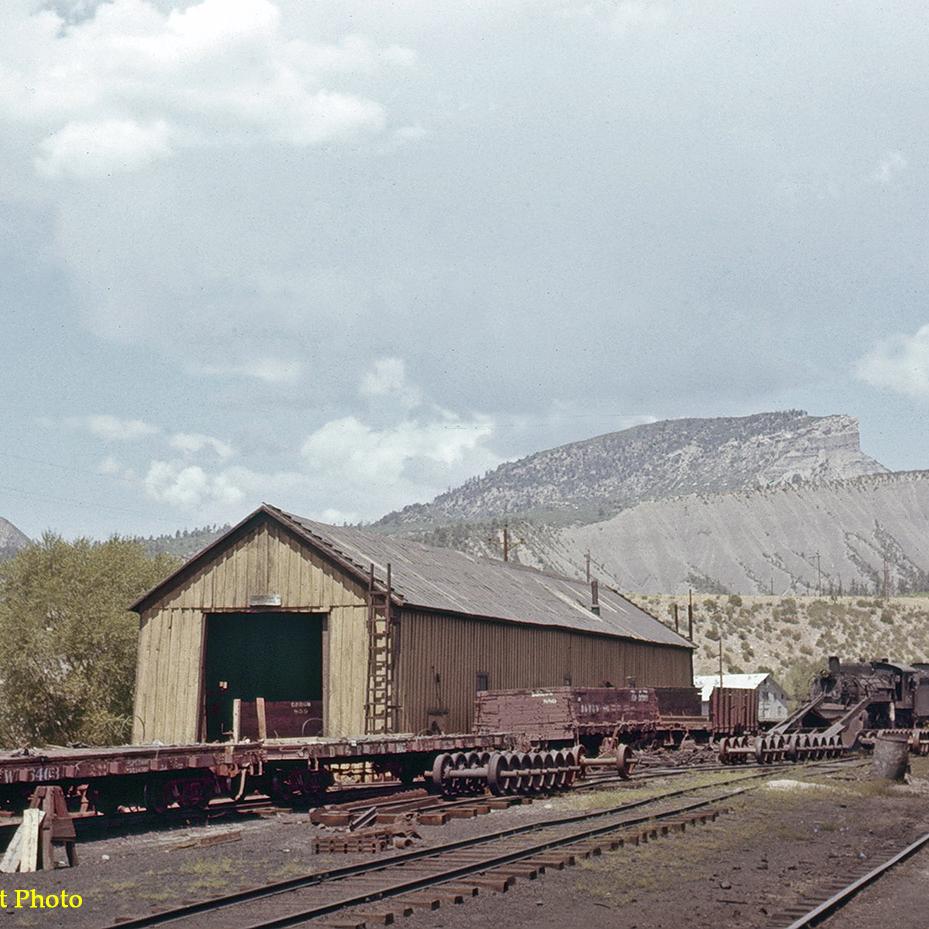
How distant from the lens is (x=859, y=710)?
42.2 metres

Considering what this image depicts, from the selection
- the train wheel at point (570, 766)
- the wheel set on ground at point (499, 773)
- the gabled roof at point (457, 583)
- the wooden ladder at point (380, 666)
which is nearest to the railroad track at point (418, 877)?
the wheel set on ground at point (499, 773)

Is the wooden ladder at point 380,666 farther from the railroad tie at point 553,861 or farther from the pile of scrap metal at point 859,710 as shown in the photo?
the railroad tie at point 553,861

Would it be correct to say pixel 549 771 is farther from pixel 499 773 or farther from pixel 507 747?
pixel 507 747

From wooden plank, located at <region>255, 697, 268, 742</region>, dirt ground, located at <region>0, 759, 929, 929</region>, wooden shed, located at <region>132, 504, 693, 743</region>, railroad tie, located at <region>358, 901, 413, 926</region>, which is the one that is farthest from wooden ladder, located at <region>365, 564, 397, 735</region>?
railroad tie, located at <region>358, 901, 413, 926</region>

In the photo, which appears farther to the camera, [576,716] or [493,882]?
[576,716]

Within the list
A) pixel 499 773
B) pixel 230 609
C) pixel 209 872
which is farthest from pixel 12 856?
pixel 230 609

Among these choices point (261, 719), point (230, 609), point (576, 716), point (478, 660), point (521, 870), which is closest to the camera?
point (521, 870)

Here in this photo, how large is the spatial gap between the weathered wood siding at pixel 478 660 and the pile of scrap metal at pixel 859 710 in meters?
7.98

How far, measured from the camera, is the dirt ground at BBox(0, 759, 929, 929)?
12.5 metres

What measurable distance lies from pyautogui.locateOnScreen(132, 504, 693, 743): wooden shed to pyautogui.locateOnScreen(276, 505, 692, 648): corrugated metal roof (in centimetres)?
12

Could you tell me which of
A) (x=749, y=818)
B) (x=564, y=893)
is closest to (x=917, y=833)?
(x=749, y=818)

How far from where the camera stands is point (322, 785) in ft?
82.7

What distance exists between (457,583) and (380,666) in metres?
9.52

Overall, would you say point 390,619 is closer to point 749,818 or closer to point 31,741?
point 749,818
